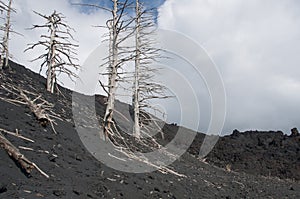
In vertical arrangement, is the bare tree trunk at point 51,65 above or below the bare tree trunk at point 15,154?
above

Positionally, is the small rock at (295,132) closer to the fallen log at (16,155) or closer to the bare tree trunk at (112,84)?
the bare tree trunk at (112,84)

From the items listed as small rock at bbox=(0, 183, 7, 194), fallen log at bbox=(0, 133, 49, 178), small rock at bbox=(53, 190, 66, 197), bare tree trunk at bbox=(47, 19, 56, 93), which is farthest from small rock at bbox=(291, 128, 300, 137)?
small rock at bbox=(0, 183, 7, 194)

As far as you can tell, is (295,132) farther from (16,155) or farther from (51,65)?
(16,155)

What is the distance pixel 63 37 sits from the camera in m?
19.3

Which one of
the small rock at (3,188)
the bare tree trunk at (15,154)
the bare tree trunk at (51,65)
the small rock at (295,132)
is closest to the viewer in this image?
the small rock at (3,188)

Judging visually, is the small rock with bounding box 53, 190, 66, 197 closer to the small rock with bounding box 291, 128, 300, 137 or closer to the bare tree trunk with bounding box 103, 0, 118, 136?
the bare tree trunk with bounding box 103, 0, 118, 136

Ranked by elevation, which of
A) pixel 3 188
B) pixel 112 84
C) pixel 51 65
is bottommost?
pixel 3 188

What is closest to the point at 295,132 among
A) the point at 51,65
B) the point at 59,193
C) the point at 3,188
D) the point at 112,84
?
the point at 51,65

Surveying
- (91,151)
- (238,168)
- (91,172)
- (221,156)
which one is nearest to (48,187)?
(91,172)

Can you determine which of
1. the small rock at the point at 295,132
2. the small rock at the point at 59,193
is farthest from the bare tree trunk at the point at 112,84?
the small rock at the point at 295,132

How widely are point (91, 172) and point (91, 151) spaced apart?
2.28 meters

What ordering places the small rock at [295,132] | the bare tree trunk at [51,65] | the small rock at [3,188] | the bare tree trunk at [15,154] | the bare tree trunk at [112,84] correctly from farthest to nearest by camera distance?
1. the small rock at [295,132]
2. the bare tree trunk at [51,65]
3. the bare tree trunk at [112,84]
4. the bare tree trunk at [15,154]
5. the small rock at [3,188]

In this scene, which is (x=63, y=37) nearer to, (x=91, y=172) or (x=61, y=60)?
(x=61, y=60)

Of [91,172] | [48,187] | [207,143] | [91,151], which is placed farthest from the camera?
[207,143]
